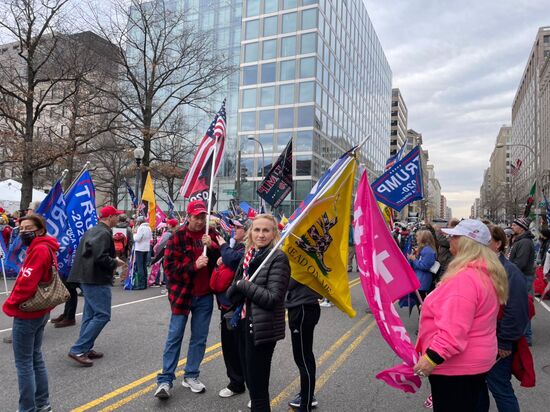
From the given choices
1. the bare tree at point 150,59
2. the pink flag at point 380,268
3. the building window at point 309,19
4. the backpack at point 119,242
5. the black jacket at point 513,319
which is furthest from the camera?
the building window at point 309,19

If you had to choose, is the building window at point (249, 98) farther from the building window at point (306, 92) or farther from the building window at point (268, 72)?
the building window at point (306, 92)

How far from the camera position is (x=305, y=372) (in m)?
3.71

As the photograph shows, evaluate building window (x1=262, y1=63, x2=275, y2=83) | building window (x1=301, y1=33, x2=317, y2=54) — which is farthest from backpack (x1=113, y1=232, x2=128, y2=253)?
building window (x1=262, y1=63, x2=275, y2=83)

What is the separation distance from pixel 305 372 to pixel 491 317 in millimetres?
1778

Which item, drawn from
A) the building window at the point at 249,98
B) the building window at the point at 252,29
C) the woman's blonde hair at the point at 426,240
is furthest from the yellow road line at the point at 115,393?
the building window at the point at 252,29

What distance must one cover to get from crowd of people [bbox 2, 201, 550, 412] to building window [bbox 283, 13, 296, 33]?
41833mm

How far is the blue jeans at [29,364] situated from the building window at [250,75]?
43.9 meters

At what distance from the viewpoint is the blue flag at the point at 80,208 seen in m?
7.35

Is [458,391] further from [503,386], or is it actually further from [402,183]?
[402,183]

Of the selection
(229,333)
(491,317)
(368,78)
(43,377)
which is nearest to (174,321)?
(229,333)

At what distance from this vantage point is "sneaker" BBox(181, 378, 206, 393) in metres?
4.30

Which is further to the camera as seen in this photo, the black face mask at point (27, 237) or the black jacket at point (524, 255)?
the black jacket at point (524, 255)

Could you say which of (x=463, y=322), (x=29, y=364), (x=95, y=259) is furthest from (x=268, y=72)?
(x=463, y=322)

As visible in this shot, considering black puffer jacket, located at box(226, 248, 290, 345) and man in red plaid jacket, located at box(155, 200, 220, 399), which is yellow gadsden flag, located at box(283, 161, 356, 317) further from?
man in red plaid jacket, located at box(155, 200, 220, 399)
